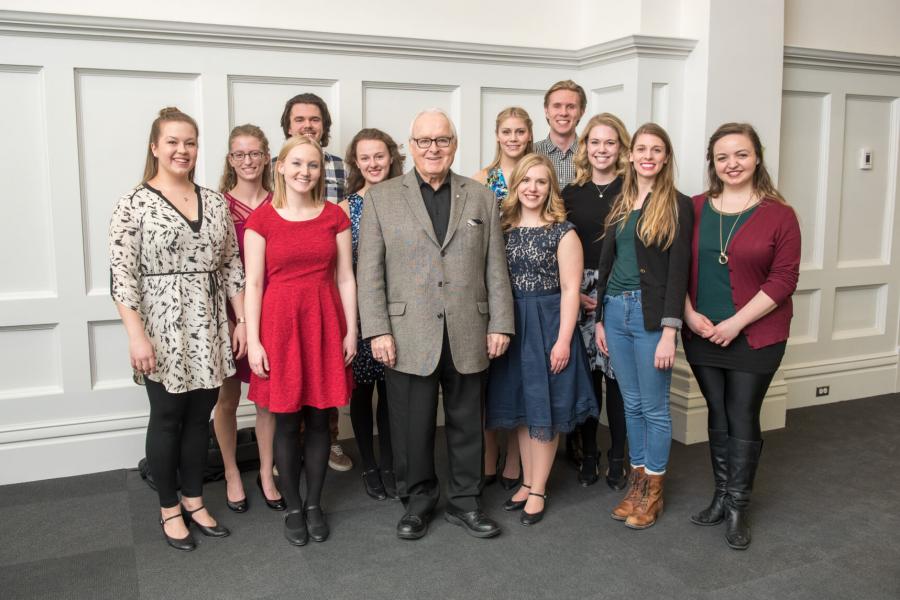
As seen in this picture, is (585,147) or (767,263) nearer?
(767,263)

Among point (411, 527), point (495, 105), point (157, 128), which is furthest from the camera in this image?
point (495, 105)

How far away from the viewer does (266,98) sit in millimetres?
3695

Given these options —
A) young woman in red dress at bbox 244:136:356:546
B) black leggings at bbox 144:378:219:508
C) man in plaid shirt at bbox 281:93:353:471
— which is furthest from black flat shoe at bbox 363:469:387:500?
black leggings at bbox 144:378:219:508

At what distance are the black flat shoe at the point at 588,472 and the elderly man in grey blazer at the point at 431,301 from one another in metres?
0.65

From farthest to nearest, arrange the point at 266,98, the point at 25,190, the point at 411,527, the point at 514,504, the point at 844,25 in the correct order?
the point at 844,25, the point at 266,98, the point at 25,190, the point at 514,504, the point at 411,527

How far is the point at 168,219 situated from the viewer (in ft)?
8.58

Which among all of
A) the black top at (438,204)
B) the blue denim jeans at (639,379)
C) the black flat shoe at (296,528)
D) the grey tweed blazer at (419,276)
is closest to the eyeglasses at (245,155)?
the grey tweed blazer at (419,276)

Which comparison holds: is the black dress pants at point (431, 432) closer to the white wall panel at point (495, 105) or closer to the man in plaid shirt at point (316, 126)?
the man in plaid shirt at point (316, 126)

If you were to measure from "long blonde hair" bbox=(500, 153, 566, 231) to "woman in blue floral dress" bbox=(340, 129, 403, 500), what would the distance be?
1.60 ft

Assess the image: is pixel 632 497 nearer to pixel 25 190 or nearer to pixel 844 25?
pixel 25 190

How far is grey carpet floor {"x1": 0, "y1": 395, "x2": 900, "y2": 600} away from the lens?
2516 millimetres

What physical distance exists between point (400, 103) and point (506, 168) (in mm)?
937

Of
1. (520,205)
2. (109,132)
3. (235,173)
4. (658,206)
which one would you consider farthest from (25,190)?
(658,206)

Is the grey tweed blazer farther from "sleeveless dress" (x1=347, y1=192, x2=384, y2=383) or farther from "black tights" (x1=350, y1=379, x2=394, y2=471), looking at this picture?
"black tights" (x1=350, y1=379, x2=394, y2=471)
